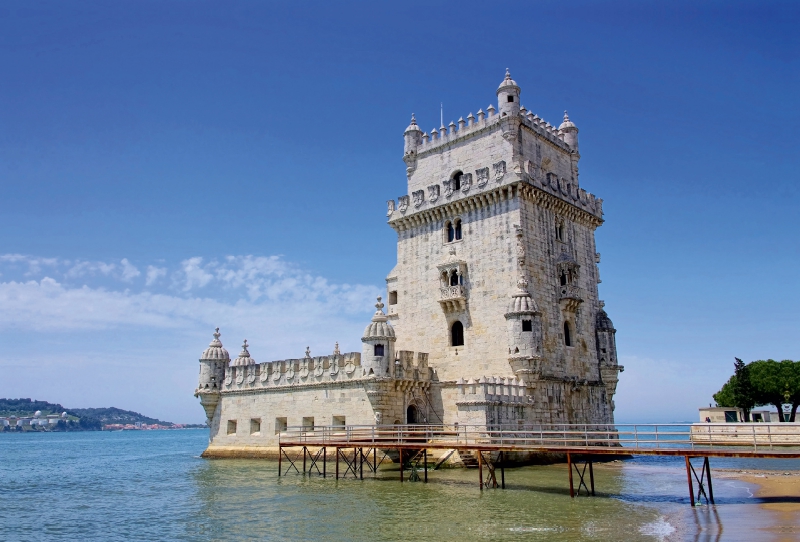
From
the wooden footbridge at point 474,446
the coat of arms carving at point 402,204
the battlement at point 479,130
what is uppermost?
the battlement at point 479,130

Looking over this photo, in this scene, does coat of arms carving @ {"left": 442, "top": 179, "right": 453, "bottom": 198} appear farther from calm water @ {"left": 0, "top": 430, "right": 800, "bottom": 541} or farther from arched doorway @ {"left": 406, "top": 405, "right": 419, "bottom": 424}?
calm water @ {"left": 0, "top": 430, "right": 800, "bottom": 541}

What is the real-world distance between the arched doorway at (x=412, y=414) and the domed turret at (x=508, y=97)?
56.3 ft

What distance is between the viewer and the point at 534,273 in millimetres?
35562

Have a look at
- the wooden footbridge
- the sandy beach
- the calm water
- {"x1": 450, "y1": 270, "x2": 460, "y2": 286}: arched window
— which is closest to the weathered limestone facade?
{"x1": 450, "y1": 270, "x2": 460, "y2": 286}: arched window

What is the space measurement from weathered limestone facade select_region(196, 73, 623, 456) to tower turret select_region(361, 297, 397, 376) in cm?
7

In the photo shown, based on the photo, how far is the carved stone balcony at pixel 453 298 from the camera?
119ft

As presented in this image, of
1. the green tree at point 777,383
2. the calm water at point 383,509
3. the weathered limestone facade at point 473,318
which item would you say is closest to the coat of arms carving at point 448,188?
the weathered limestone facade at point 473,318

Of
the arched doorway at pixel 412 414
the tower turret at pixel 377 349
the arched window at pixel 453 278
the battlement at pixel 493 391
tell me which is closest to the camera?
the battlement at pixel 493 391

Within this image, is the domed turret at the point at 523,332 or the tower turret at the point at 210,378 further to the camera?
the tower turret at the point at 210,378

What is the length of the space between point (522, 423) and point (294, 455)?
1352cm

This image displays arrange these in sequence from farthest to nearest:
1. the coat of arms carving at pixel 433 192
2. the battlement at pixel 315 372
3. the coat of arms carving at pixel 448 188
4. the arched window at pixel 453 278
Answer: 1. the coat of arms carving at pixel 433 192
2. the coat of arms carving at pixel 448 188
3. the arched window at pixel 453 278
4. the battlement at pixel 315 372

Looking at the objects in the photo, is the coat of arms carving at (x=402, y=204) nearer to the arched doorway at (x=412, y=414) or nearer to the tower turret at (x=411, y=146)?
the tower turret at (x=411, y=146)

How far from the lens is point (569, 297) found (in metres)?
36.7

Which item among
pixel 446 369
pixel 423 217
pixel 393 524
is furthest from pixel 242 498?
pixel 423 217
